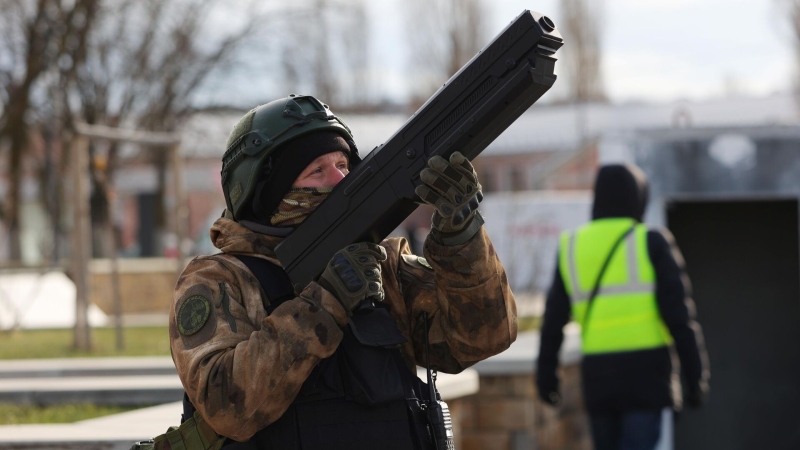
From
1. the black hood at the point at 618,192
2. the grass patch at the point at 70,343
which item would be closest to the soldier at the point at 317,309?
the black hood at the point at 618,192

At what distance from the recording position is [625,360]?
5.77 metres

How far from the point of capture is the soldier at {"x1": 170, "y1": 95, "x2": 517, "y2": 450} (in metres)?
2.74

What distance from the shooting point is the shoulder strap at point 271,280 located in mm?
2971

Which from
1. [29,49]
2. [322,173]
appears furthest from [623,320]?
[29,49]

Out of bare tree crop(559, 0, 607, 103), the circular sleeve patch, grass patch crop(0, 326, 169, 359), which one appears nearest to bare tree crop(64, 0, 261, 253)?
grass patch crop(0, 326, 169, 359)

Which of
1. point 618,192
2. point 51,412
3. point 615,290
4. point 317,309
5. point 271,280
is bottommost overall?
point 317,309

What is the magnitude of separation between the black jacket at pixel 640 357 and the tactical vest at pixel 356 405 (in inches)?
118

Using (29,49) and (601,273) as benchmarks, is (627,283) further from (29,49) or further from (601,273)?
(29,49)

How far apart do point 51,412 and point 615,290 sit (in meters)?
2.95

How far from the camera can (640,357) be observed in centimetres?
576

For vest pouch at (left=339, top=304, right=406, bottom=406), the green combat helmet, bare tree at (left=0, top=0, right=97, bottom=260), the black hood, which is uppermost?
bare tree at (left=0, top=0, right=97, bottom=260)

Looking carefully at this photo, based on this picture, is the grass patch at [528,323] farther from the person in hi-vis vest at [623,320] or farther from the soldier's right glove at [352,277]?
the soldier's right glove at [352,277]

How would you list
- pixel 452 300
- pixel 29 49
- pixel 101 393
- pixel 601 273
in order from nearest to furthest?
pixel 452 300 < pixel 601 273 < pixel 101 393 < pixel 29 49

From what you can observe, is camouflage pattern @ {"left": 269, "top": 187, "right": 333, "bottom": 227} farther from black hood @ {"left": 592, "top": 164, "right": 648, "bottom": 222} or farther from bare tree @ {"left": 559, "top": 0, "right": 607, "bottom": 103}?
bare tree @ {"left": 559, "top": 0, "right": 607, "bottom": 103}
